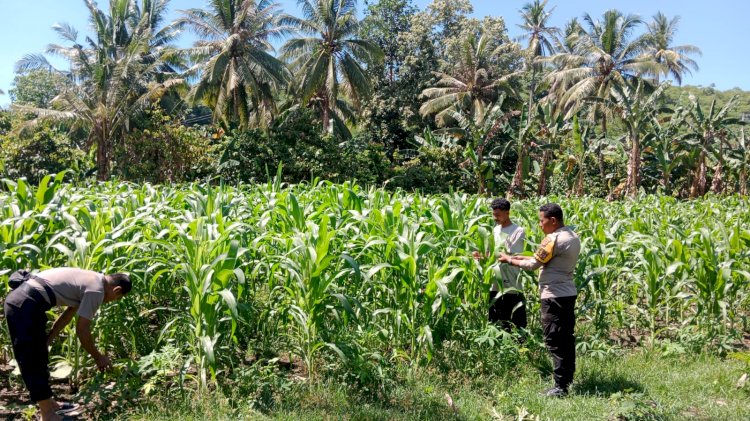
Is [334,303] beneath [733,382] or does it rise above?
above

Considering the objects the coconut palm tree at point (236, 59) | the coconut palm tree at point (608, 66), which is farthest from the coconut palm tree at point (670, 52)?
the coconut palm tree at point (236, 59)

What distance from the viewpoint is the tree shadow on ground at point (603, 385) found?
4672 millimetres

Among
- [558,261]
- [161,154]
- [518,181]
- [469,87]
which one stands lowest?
[558,261]

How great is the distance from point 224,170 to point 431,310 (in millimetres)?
20072

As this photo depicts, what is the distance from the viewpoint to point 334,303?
15.7 ft

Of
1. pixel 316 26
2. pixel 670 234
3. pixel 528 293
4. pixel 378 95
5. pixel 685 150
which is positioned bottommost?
pixel 528 293

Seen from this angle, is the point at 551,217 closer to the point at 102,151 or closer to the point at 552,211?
the point at 552,211

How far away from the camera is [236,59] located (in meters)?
25.8

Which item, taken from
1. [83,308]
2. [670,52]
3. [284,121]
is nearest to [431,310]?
[83,308]

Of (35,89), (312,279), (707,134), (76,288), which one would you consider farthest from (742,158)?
(35,89)

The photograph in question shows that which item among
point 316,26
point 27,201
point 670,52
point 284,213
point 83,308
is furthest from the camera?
point 670,52

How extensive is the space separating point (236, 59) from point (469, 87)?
41.0 feet

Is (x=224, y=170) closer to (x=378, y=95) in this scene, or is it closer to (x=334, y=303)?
(x=378, y=95)

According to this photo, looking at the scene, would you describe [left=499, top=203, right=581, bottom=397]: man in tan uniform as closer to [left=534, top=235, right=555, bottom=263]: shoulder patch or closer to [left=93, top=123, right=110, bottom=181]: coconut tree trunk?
[left=534, top=235, right=555, bottom=263]: shoulder patch
